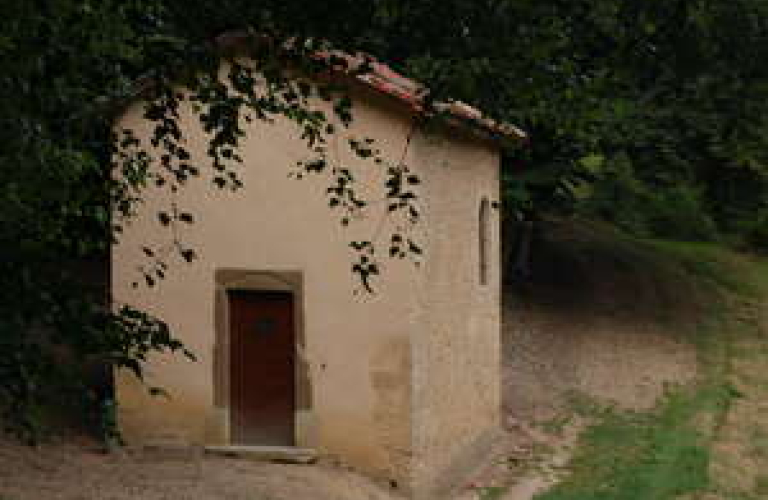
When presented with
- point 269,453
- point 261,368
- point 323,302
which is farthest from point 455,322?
point 269,453

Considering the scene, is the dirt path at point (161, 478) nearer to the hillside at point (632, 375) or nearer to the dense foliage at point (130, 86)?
the hillside at point (632, 375)

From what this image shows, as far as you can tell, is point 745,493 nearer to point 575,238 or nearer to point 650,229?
point 575,238

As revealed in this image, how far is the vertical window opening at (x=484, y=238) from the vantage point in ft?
50.2

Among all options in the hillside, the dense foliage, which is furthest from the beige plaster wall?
the dense foliage

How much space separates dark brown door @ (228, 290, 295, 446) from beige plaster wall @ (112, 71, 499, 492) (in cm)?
18

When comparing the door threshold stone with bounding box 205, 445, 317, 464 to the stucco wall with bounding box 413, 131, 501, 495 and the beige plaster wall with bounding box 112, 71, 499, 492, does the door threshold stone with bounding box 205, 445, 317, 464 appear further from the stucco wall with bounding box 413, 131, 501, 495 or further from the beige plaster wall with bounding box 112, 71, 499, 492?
the stucco wall with bounding box 413, 131, 501, 495

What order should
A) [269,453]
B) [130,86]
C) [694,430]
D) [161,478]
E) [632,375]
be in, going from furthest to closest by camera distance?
[632,375] < [694,430] < [269,453] < [161,478] < [130,86]

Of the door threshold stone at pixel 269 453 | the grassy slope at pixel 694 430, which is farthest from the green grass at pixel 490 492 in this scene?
the door threshold stone at pixel 269 453

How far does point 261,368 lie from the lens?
43.5ft

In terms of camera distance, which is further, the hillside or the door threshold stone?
the hillside

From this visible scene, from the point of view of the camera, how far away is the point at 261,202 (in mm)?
13000

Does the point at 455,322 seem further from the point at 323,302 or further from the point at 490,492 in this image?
the point at 490,492

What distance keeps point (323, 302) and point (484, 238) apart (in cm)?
339

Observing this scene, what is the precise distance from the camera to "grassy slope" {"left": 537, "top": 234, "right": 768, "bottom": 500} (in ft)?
45.0
